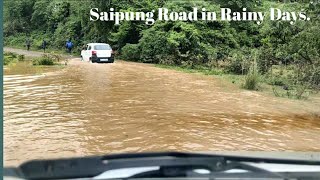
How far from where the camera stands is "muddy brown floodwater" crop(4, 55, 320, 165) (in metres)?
3.37

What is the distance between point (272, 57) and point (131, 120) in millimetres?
2417

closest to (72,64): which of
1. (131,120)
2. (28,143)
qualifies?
(131,120)

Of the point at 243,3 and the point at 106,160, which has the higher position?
the point at 243,3

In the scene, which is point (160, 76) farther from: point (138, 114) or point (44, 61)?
point (44, 61)

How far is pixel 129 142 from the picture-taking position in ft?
10.8

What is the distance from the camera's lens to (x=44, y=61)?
481 centimetres

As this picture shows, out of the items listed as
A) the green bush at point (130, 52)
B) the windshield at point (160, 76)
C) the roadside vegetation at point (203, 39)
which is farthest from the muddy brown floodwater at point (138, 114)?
the roadside vegetation at point (203, 39)

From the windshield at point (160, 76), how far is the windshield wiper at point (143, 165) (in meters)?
1.95

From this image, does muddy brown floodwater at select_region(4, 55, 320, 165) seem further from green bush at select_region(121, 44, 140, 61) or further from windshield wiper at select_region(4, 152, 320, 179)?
windshield wiper at select_region(4, 152, 320, 179)

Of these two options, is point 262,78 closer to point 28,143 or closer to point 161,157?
point 28,143

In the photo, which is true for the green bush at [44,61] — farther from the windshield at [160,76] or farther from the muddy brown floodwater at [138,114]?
the muddy brown floodwater at [138,114]

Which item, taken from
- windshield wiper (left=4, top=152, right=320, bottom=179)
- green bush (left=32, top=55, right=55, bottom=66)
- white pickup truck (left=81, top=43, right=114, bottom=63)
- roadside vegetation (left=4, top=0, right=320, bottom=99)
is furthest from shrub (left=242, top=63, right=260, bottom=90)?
windshield wiper (left=4, top=152, right=320, bottom=179)

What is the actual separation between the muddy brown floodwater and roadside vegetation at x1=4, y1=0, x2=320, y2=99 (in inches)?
8.6

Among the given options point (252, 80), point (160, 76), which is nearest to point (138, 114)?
point (160, 76)
